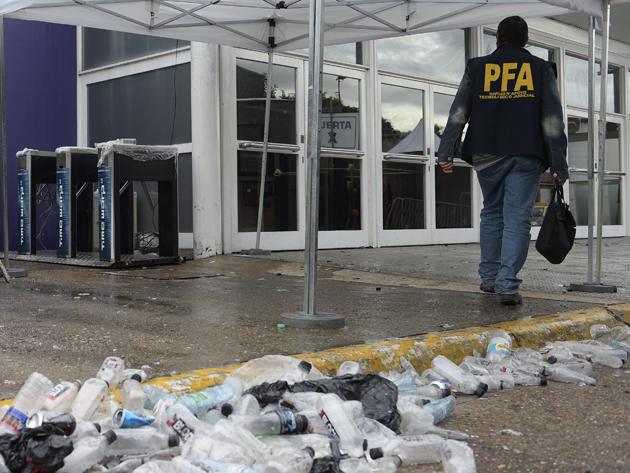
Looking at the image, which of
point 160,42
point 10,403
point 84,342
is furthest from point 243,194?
point 10,403

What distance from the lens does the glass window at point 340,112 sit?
870 centimetres

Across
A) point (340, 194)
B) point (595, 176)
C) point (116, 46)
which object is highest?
point (116, 46)

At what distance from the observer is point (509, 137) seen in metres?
4.57

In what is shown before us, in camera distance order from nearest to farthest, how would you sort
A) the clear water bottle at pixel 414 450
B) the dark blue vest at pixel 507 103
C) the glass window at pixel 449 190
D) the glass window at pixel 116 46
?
the clear water bottle at pixel 414 450, the dark blue vest at pixel 507 103, the glass window at pixel 116 46, the glass window at pixel 449 190

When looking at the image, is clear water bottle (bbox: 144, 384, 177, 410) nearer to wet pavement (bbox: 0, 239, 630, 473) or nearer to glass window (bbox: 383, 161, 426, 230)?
wet pavement (bbox: 0, 239, 630, 473)

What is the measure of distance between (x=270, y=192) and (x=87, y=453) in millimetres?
6277

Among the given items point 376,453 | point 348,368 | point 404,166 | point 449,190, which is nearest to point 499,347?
point 348,368

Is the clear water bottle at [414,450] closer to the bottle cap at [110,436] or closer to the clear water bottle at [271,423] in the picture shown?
the clear water bottle at [271,423]

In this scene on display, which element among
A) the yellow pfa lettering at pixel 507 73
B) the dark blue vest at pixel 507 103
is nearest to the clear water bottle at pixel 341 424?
the dark blue vest at pixel 507 103

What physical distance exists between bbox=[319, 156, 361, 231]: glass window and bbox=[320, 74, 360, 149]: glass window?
271 millimetres

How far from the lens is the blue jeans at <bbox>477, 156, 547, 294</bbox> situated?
4.48 m

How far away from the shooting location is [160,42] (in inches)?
317

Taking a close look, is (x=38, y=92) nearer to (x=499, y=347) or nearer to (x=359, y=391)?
(x=499, y=347)

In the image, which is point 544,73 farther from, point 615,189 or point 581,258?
point 615,189
